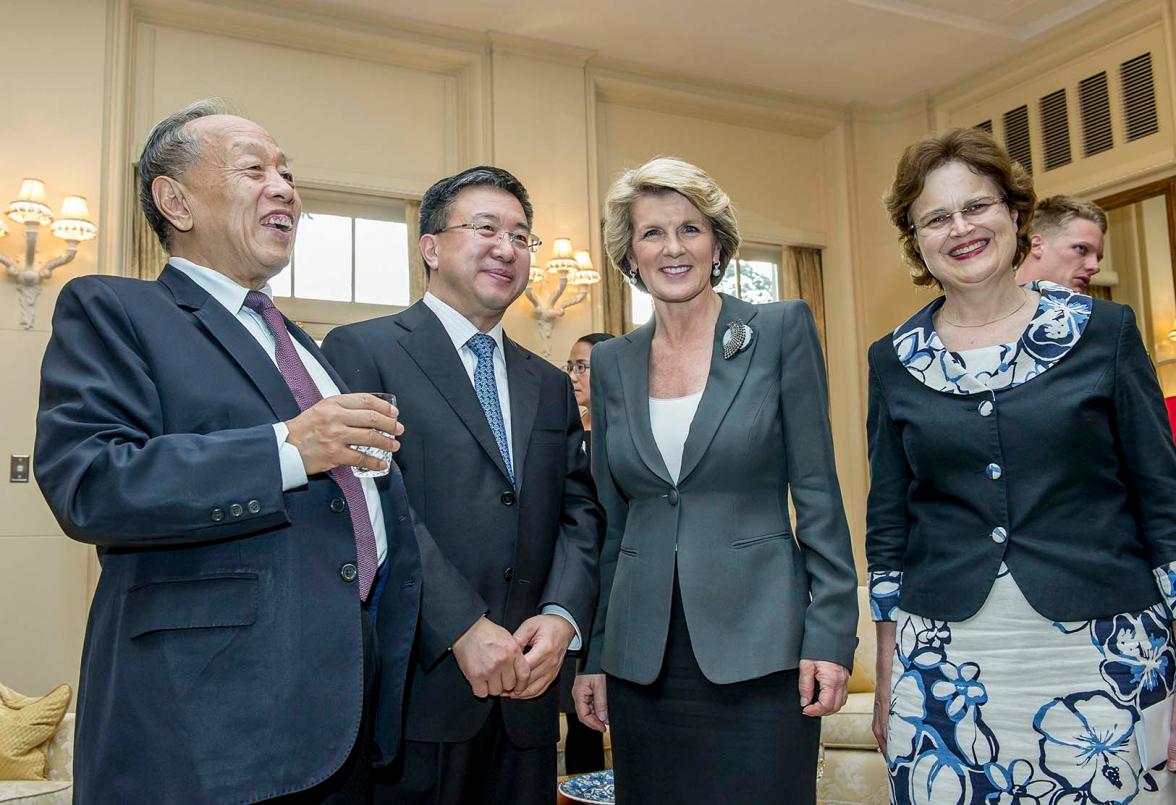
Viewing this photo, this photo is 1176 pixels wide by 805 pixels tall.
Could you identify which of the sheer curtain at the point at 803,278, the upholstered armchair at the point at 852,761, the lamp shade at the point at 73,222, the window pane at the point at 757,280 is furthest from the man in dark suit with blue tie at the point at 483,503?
the sheer curtain at the point at 803,278

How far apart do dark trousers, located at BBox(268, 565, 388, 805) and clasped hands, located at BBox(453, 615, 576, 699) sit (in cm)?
22

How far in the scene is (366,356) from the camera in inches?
80.4

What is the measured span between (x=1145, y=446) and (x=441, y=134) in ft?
17.4

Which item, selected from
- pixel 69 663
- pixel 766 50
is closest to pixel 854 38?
pixel 766 50

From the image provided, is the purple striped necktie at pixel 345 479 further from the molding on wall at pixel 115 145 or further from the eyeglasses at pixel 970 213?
the molding on wall at pixel 115 145

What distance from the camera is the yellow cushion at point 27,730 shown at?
361 centimetres

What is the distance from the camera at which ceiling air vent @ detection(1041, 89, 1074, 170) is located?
21.1 feet

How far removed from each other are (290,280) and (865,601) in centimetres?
374

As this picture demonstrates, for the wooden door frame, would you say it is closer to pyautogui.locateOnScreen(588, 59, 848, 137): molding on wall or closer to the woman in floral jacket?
pyautogui.locateOnScreen(588, 59, 848, 137): molding on wall

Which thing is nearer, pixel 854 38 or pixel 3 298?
pixel 3 298

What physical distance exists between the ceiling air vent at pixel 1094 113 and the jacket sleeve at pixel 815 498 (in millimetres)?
5185

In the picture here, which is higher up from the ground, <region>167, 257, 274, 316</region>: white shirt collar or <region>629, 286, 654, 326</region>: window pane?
<region>629, 286, 654, 326</region>: window pane

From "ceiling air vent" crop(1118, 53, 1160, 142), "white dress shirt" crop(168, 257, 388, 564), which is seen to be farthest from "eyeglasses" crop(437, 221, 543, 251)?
"ceiling air vent" crop(1118, 53, 1160, 142)

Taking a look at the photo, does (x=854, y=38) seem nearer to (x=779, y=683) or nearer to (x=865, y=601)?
(x=865, y=601)
